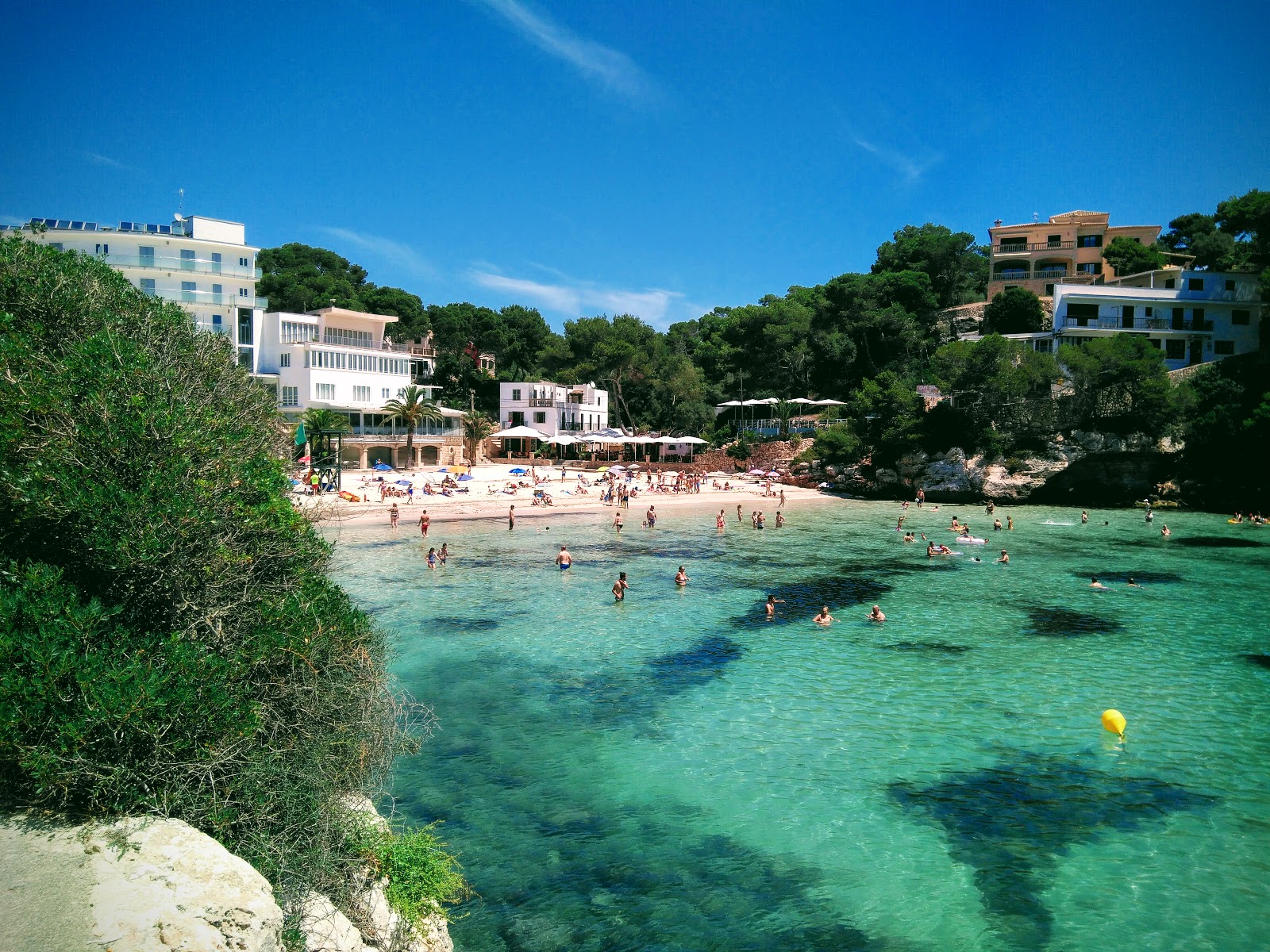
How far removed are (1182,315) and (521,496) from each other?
4801 centimetres

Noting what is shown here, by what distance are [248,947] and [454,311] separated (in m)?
87.4

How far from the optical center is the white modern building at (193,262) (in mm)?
43094

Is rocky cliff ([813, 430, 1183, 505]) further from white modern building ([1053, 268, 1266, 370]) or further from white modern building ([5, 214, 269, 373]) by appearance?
white modern building ([5, 214, 269, 373])

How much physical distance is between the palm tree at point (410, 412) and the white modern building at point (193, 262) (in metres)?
9.21

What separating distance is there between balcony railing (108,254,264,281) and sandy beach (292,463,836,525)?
1439 centimetres

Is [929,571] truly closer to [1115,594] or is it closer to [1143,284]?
[1115,594]

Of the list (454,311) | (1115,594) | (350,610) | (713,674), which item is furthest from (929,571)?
(454,311)

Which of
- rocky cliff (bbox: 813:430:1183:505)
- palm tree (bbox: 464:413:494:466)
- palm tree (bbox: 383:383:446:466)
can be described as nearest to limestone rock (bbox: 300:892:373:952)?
rocky cliff (bbox: 813:430:1183:505)

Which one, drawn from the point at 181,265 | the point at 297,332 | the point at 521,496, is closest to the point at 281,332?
the point at 297,332

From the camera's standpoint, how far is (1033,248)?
74.7 meters

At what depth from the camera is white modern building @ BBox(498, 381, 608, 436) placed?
222 ft

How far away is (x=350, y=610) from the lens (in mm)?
9570

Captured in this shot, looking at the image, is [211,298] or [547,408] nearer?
[211,298]

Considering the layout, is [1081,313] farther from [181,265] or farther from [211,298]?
[181,265]
